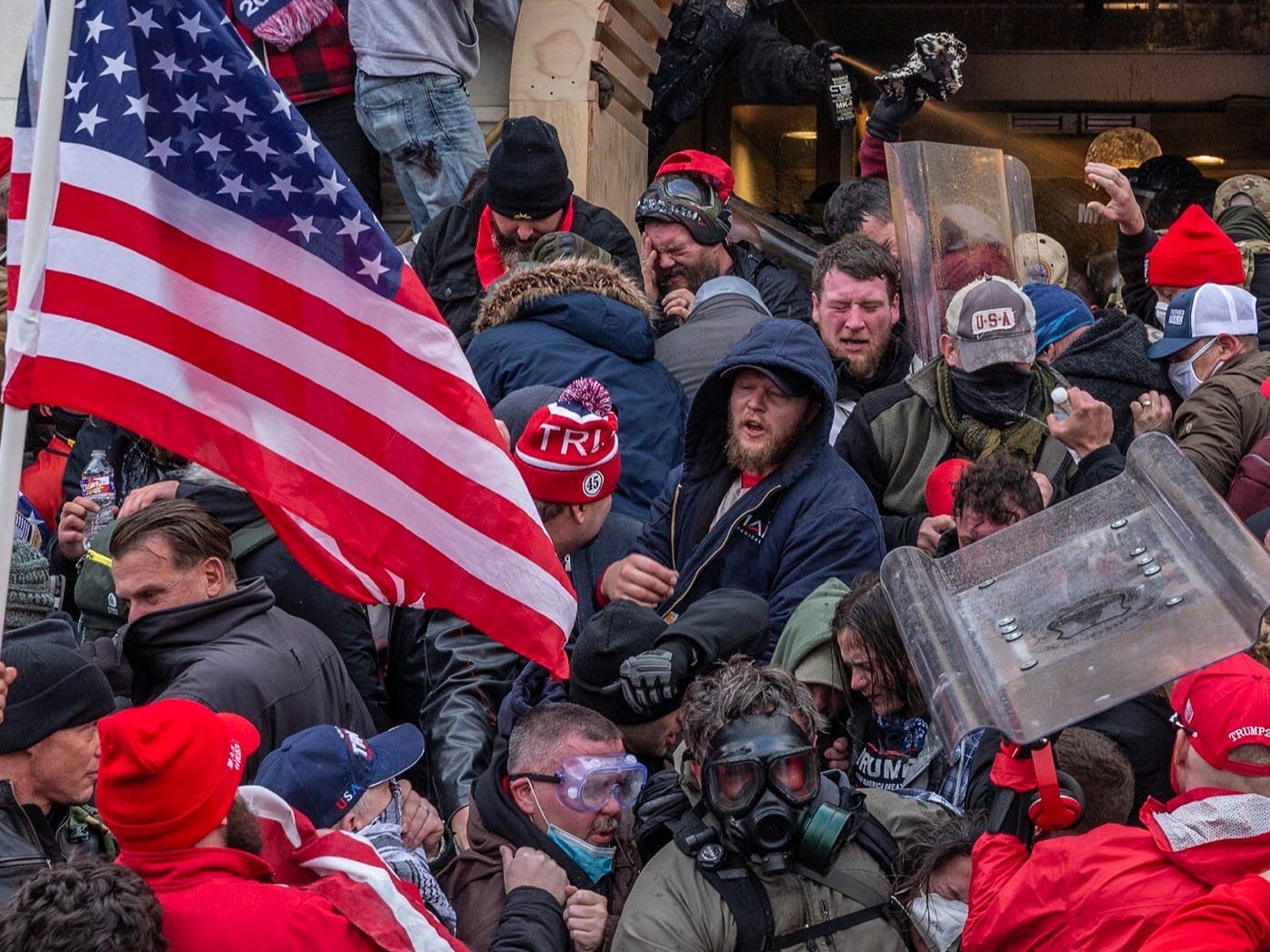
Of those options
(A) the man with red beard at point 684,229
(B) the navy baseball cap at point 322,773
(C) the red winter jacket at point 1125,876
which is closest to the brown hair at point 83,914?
(B) the navy baseball cap at point 322,773

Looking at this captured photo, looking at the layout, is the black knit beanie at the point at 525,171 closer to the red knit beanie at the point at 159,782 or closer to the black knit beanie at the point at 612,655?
the black knit beanie at the point at 612,655

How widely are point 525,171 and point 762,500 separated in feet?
6.78

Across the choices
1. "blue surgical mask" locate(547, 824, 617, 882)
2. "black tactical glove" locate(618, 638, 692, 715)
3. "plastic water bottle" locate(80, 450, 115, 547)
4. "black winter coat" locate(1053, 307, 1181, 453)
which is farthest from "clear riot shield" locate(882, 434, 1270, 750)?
"plastic water bottle" locate(80, 450, 115, 547)

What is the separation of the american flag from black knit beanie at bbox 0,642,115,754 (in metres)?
0.74

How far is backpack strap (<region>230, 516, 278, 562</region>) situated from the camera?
5781 mm

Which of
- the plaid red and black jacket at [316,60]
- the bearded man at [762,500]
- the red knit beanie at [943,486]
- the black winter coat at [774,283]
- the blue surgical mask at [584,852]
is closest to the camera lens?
the blue surgical mask at [584,852]

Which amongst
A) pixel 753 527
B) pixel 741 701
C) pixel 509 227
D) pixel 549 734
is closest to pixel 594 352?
pixel 509 227

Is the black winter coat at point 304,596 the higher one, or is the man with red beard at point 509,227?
the man with red beard at point 509,227

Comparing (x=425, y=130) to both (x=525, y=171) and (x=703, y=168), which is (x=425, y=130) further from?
(x=703, y=168)

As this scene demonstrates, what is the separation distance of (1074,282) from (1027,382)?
3.09m

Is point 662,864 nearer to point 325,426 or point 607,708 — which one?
point 607,708

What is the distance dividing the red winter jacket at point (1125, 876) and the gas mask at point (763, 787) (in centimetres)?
52

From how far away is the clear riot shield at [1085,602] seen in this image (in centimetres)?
359

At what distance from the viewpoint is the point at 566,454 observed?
18.0 ft
